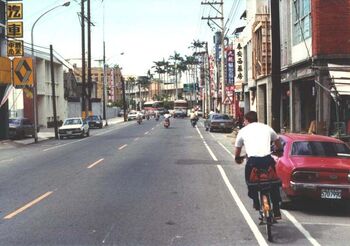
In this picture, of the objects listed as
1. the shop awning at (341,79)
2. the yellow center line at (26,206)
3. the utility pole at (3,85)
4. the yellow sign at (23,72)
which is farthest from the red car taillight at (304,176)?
the utility pole at (3,85)

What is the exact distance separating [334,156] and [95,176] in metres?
7.07

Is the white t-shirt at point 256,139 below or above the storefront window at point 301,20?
below

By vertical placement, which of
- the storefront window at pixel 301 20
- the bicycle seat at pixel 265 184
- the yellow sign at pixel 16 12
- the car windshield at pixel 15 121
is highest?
the yellow sign at pixel 16 12

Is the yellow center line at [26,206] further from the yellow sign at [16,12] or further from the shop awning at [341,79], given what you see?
the yellow sign at [16,12]

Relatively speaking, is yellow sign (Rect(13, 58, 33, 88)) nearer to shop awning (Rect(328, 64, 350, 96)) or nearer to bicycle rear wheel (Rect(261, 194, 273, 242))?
shop awning (Rect(328, 64, 350, 96))

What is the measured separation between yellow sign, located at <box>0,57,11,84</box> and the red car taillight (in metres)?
29.9

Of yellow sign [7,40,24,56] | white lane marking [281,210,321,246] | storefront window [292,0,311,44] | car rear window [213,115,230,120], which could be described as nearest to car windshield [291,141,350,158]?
white lane marking [281,210,321,246]

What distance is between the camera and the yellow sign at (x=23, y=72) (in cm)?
3725

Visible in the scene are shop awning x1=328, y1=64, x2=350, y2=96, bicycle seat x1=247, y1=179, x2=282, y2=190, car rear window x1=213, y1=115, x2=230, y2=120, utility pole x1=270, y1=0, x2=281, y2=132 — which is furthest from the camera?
car rear window x1=213, y1=115, x2=230, y2=120

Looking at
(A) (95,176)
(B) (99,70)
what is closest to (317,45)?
(A) (95,176)

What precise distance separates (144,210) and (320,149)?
3.73 meters

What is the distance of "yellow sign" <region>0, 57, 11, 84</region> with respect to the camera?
36.7 m

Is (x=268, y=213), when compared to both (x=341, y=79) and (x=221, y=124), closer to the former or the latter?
(x=341, y=79)

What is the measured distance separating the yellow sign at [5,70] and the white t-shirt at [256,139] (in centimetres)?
3070
